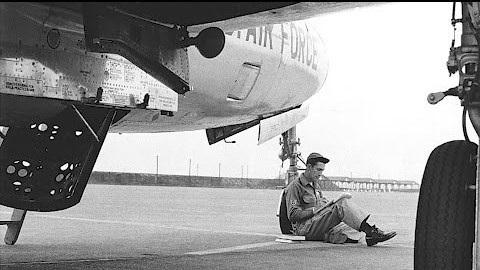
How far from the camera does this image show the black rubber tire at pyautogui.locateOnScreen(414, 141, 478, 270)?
4.51 metres

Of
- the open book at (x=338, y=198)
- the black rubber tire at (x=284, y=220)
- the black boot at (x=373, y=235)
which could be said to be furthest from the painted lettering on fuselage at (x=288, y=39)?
the black boot at (x=373, y=235)

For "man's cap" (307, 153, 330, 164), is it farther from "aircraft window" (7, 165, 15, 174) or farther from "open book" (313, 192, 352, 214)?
"aircraft window" (7, 165, 15, 174)

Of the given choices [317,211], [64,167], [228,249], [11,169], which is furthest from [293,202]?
[11,169]

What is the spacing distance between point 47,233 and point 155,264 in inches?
141

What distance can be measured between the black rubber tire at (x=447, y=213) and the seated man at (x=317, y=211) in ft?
13.2

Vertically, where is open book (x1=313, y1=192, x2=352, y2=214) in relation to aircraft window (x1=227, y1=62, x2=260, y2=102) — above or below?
below

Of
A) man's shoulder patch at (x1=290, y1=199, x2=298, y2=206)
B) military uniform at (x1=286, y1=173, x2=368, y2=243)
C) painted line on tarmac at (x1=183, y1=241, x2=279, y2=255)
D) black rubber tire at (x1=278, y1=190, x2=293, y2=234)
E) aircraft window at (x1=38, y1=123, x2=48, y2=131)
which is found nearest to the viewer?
aircraft window at (x1=38, y1=123, x2=48, y2=131)

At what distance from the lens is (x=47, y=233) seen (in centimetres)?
987

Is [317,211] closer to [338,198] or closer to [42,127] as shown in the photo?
[338,198]

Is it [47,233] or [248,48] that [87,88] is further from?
[47,233]

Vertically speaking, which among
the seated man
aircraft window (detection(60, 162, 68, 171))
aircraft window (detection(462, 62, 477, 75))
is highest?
aircraft window (detection(462, 62, 477, 75))

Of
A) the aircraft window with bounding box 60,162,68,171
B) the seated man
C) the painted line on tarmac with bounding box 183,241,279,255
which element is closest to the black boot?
the seated man

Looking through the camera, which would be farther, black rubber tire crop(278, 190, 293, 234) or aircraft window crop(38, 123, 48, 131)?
black rubber tire crop(278, 190, 293, 234)

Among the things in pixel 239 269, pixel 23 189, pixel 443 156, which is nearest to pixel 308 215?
pixel 239 269
